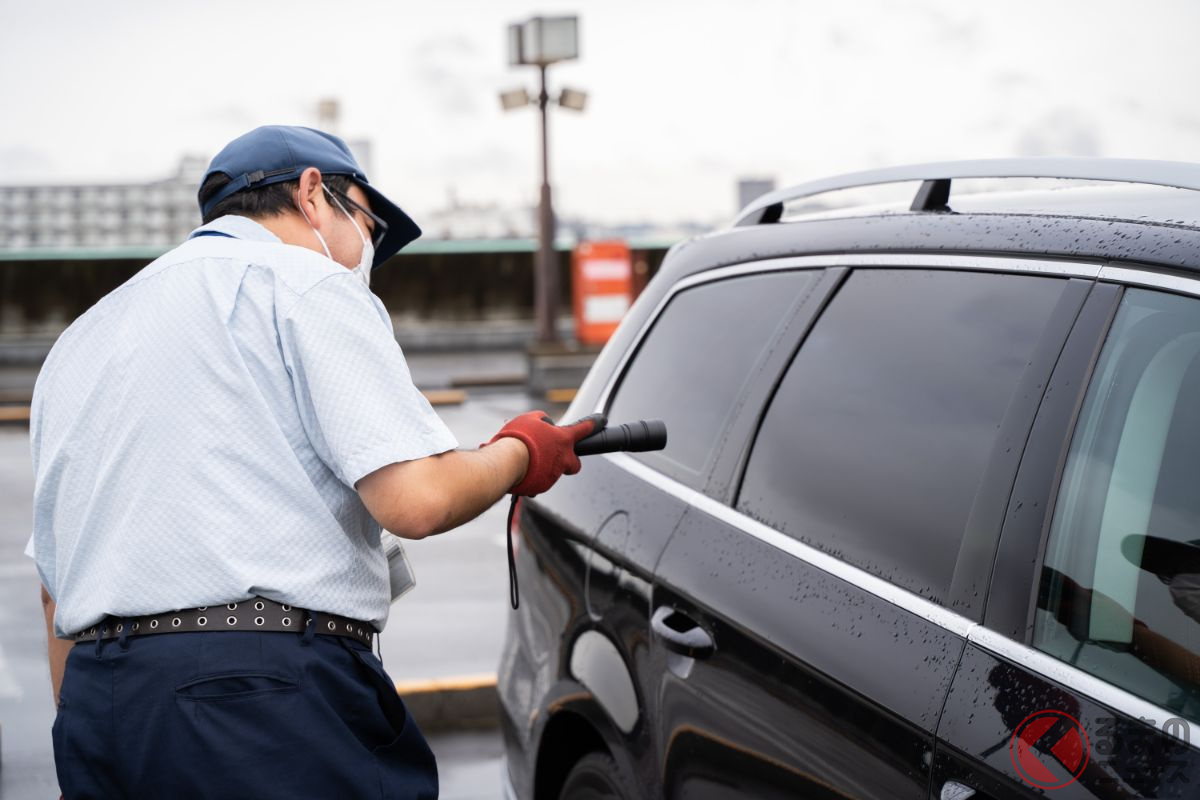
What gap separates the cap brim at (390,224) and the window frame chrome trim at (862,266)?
0.70 m

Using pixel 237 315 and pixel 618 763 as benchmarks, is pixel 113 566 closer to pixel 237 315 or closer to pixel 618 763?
pixel 237 315

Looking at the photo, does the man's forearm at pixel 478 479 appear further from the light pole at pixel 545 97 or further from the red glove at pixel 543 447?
the light pole at pixel 545 97

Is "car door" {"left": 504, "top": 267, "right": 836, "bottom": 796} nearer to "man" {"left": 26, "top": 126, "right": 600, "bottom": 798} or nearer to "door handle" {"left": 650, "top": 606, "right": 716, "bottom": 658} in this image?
"door handle" {"left": 650, "top": 606, "right": 716, "bottom": 658}

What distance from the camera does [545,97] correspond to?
16.5m

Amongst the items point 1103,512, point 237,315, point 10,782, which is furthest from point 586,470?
point 10,782

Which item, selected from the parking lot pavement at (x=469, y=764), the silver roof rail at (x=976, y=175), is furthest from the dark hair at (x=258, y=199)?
the parking lot pavement at (x=469, y=764)

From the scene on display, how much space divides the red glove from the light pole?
14.4 meters

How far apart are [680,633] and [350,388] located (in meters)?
0.79

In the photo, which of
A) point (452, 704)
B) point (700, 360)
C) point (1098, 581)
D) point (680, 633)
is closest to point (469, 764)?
point (452, 704)

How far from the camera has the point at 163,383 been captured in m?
1.90

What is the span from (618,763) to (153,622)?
3.29 ft

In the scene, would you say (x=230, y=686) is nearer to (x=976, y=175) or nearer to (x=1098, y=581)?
(x=1098, y=581)

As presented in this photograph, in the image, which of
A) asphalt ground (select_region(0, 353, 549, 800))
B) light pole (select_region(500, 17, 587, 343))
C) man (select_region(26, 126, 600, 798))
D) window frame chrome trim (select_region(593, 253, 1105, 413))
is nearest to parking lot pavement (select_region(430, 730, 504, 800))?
asphalt ground (select_region(0, 353, 549, 800))

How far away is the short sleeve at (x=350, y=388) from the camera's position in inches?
72.6
